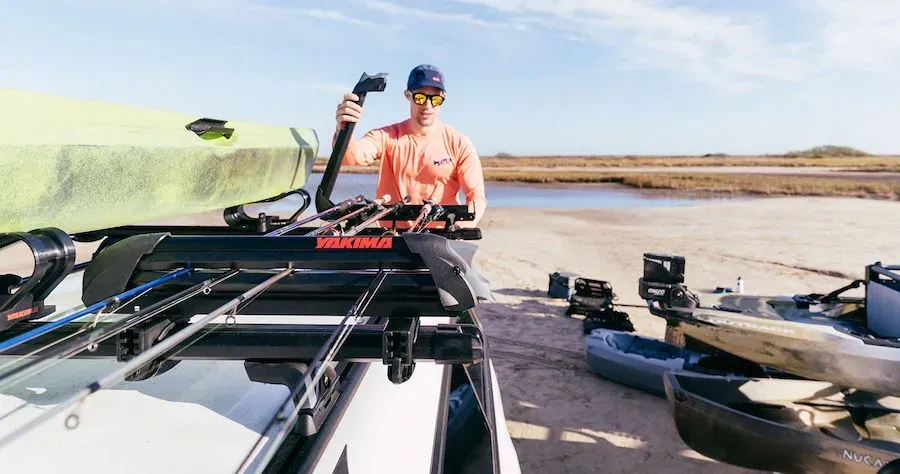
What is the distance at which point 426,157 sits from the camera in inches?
202

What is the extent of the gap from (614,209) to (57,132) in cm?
2855

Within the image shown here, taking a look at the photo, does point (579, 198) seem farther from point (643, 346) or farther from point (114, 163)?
point (114, 163)

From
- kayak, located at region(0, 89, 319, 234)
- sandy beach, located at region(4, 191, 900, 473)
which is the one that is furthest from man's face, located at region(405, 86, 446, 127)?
sandy beach, located at region(4, 191, 900, 473)

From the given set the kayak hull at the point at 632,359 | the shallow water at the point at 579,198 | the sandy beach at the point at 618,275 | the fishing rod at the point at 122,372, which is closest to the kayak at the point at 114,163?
the fishing rod at the point at 122,372

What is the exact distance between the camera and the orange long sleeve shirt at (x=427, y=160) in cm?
512

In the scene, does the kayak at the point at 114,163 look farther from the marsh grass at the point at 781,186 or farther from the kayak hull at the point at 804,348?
the marsh grass at the point at 781,186

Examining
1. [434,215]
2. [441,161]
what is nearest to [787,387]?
[434,215]

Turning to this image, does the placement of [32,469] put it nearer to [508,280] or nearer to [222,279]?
[222,279]

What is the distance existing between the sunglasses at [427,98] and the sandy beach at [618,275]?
1.85 m

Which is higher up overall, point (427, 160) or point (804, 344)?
point (427, 160)

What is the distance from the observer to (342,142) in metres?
3.92

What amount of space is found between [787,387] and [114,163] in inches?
218

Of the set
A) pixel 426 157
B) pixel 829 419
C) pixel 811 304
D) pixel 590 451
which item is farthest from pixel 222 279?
pixel 811 304

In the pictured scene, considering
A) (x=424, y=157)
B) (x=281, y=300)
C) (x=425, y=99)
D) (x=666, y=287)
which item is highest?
(x=425, y=99)
